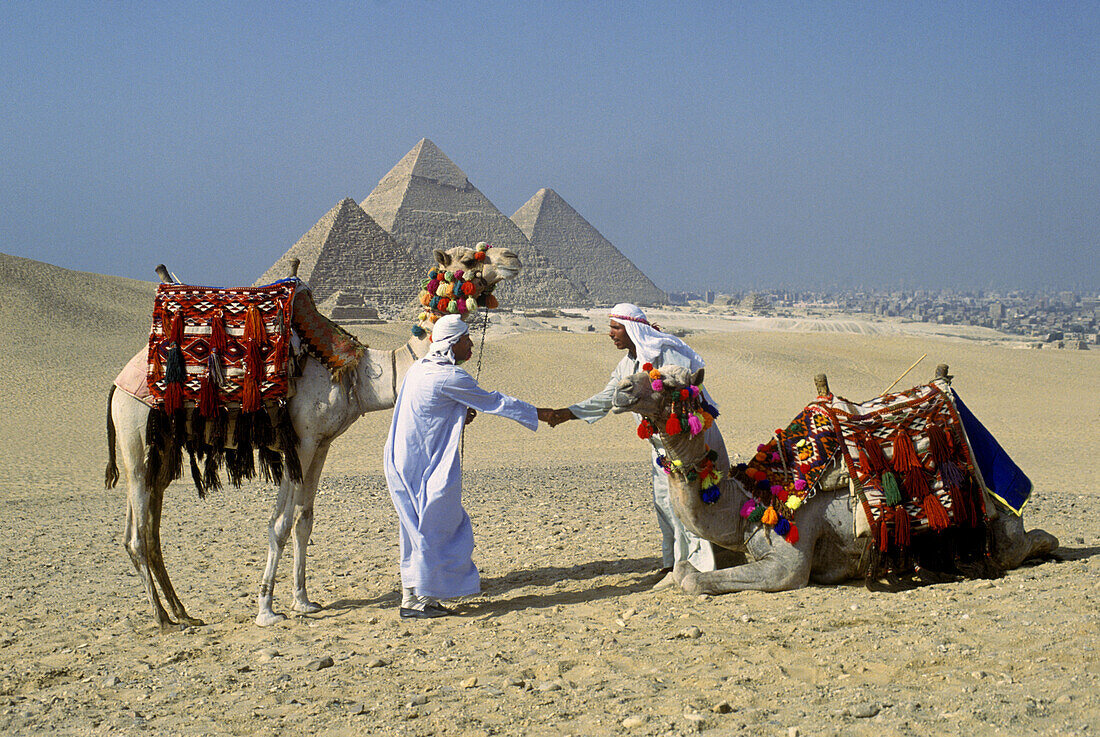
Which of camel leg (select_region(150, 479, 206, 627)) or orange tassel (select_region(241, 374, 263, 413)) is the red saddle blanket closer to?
orange tassel (select_region(241, 374, 263, 413))

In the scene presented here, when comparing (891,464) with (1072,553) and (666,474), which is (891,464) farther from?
(1072,553)

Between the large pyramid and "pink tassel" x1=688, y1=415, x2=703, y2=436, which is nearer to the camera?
"pink tassel" x1=688, y1=415, x2=703, y2=436

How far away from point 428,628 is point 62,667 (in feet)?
5.14

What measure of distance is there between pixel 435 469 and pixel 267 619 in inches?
43.3

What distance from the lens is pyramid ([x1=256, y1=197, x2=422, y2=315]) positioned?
70000mm

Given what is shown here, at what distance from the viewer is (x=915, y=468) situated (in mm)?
4352

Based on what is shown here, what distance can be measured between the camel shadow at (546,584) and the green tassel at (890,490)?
1.31 meters

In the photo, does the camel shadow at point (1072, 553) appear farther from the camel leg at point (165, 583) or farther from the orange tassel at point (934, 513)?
the camel leg at point (165, 583)

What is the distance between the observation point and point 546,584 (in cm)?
523

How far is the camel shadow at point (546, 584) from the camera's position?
4.75 m

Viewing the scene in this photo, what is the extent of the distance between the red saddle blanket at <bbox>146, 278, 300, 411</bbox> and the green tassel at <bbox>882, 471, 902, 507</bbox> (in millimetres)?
2908

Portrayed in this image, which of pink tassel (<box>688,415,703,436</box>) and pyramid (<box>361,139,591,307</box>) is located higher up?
pyramid (<box>361,139,591,307</box>)

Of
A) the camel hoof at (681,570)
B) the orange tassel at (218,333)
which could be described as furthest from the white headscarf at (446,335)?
the camel hoof at (681,570)

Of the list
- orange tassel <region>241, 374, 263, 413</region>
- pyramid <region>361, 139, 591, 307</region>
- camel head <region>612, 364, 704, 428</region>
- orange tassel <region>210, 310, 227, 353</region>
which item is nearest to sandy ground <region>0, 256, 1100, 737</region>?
camel head <region>612, 364, 704, 428</region>
